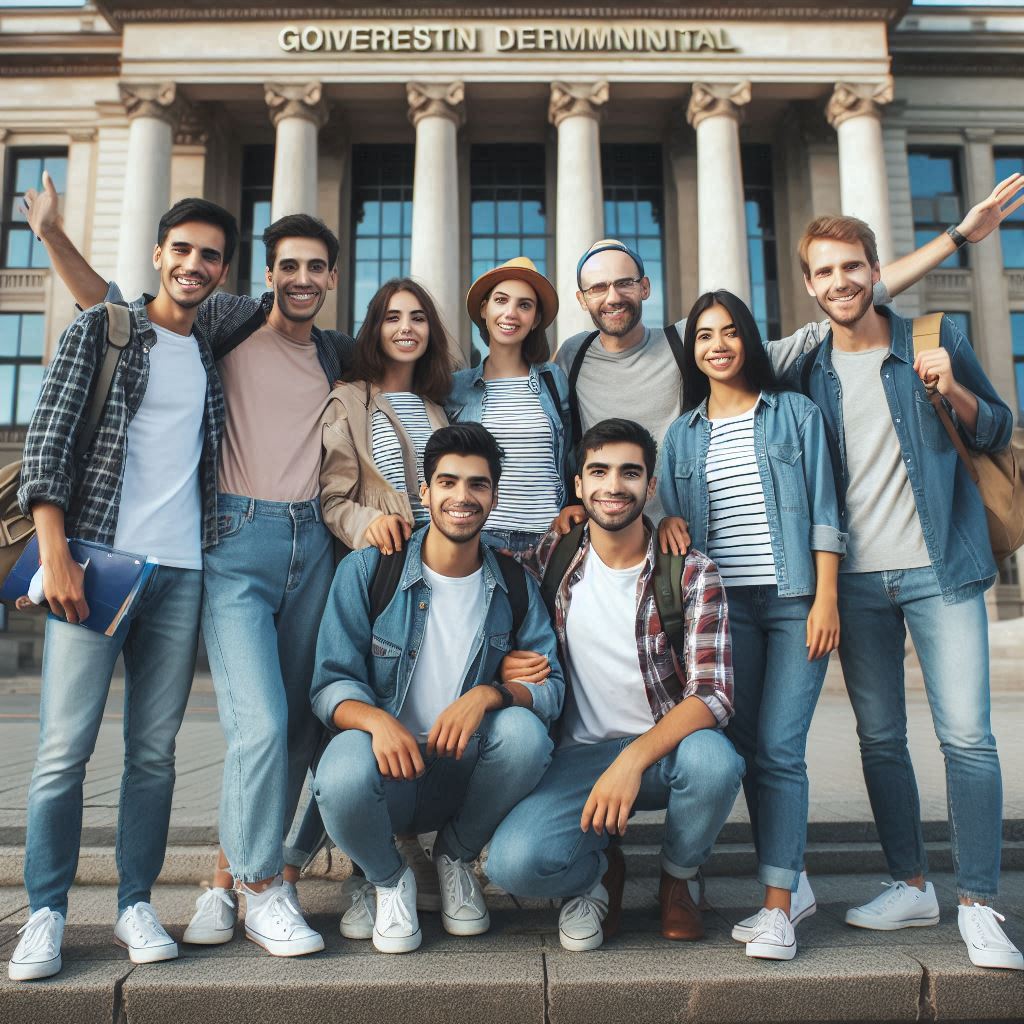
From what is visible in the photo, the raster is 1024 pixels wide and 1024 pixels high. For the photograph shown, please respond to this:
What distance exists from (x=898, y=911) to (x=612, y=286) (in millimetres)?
3089

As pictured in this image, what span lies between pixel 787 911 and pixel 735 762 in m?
0.63

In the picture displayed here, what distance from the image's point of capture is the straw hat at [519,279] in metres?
4.62

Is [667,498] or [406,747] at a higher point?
[667,498]

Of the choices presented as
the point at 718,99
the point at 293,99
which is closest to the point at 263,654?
the point at 293,99

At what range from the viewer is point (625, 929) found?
378 cm

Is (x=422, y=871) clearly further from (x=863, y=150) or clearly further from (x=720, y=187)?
(x=863, y=150)

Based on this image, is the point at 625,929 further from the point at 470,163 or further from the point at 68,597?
the point at 470,163

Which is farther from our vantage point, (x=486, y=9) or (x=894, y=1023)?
(x=486, y=9)

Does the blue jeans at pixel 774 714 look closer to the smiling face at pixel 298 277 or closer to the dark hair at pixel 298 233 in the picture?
the smiling face at pixel 298 277

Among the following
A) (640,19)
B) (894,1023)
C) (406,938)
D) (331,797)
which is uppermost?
(640,19)

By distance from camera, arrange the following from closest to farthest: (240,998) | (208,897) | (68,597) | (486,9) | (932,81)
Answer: (240,998) < (68,597) < (208,897) < (486,9) < (932,81)

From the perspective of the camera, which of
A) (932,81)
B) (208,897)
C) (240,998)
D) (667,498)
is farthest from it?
(932,81)

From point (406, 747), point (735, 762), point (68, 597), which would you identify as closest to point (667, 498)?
point (735, 762)

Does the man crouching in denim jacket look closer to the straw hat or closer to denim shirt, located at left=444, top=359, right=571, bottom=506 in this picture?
denim shirt, located at left=444, top=359, right=571, bottom=506
